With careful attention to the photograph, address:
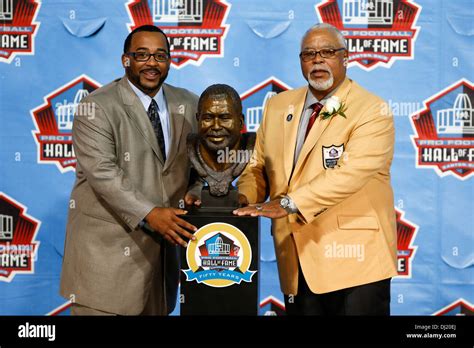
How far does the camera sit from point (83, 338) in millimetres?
3203

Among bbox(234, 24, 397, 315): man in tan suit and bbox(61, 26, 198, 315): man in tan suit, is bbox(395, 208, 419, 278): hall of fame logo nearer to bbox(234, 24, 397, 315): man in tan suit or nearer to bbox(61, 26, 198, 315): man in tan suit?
bbox(234, 24, 397, 315): man in tan suit

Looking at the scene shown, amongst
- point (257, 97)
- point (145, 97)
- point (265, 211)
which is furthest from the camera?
point (257, 97)

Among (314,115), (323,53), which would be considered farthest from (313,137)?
(323,53)

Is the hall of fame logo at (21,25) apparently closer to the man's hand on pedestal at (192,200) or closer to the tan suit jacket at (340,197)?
the man's hand on pedestal at (192,200)

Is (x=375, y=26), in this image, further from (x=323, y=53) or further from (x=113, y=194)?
(x=113, y=194)

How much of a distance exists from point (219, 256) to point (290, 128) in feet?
2.20

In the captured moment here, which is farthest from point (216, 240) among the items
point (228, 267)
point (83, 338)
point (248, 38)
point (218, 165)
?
point (248, 38)

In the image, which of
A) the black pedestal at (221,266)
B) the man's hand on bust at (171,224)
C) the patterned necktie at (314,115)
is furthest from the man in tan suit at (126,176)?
the patterned necktie at (314,115)

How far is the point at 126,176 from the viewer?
304cm

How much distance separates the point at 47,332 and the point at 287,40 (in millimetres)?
2241

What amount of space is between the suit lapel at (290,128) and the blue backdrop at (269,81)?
112cm

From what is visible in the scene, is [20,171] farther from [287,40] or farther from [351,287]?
[351,287]

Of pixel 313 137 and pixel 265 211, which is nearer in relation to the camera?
pixel 265 211

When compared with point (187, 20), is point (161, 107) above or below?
below
